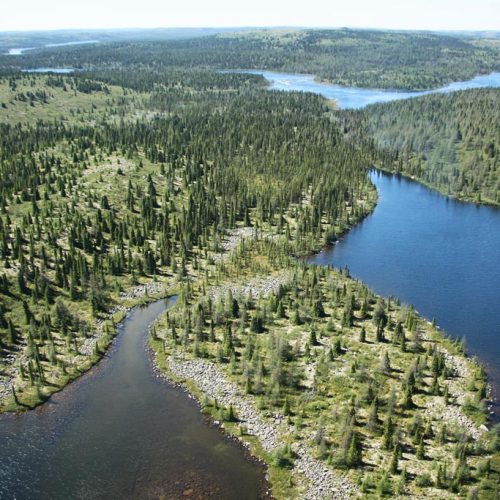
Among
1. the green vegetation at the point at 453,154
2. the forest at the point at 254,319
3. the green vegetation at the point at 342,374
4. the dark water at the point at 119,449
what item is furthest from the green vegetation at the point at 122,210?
the green vegetation at the point at 453,154

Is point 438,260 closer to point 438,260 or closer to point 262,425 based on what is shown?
point 438,260

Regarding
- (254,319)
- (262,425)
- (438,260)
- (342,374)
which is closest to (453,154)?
(438,260)

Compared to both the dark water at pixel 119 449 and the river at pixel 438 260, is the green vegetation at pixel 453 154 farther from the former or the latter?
the dark water at pixel 119 449

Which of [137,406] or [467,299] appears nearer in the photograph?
[137,406]

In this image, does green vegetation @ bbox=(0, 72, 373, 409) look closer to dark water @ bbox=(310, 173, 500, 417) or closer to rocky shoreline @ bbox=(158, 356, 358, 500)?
dark water @ bbox=(310, 173, 500, 417)

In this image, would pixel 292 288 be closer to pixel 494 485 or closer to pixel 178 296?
pixel 178 296

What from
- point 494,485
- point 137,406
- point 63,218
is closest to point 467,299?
point 494,485
